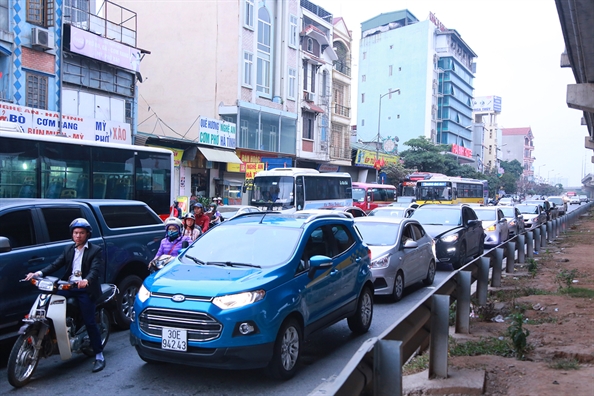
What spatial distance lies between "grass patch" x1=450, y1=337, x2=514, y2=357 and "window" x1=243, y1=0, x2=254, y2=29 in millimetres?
30509

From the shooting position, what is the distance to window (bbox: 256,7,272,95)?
118ft

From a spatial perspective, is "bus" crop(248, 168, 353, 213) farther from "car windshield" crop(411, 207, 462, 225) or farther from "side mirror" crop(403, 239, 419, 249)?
"side mirror" crop(403, 239, 419, 249)

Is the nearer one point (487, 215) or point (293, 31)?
point (487, 215)

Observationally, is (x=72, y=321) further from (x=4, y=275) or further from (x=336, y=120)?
(x=336, y=120)

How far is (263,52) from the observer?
36.3 meters

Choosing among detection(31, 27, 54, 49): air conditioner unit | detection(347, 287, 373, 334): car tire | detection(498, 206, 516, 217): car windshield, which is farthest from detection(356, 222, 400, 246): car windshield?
detection(31, 27, 54, 49): air conditioner unit

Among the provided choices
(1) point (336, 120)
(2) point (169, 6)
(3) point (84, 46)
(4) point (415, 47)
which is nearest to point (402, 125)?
(4) point (415, 47)

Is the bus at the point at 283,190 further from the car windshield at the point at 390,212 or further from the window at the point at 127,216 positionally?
the window at the point at 127,216

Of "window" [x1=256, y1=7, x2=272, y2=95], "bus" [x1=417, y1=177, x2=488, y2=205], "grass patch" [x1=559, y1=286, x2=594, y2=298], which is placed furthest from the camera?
"window" [x1=256, y1=7, x2=272, y2=95]

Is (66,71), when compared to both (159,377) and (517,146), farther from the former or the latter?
(517,146)

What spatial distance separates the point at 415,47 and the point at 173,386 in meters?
86.2

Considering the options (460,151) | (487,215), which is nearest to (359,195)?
(487,215)

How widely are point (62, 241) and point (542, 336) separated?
6.24 metres

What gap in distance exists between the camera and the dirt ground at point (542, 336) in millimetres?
5215
